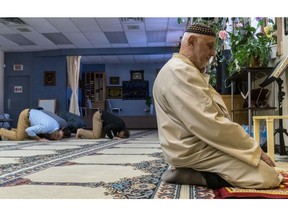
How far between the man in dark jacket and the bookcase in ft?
26.8

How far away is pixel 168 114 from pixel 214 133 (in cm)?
35

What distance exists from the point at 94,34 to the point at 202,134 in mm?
8906

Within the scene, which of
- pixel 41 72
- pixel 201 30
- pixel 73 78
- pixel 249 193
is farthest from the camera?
pixel 73 78

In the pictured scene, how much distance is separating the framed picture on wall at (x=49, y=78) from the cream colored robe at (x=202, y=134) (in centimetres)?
1123

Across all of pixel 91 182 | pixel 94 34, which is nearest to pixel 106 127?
pixel 94 34

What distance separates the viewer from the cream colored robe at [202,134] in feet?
6.11

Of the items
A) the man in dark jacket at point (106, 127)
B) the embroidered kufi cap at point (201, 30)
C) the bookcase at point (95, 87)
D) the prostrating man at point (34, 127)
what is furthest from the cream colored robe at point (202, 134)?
the bookcase at point (95, 87)

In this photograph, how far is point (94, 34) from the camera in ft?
33.9

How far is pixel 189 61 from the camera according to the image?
2.08 metres

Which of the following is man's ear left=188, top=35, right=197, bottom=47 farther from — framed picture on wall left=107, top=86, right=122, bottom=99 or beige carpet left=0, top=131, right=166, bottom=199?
framed picture on wall left=107, top=86, right=122, bottom=99

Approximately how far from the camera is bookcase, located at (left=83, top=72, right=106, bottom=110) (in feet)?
51.2

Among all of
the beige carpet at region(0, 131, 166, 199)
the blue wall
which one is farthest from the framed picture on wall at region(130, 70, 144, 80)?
the beige carpet at region(0, 131, 166, 199)

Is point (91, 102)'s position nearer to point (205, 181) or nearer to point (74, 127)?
point (74, 127)

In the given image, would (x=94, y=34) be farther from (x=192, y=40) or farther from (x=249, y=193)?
(x=249, y=193)
